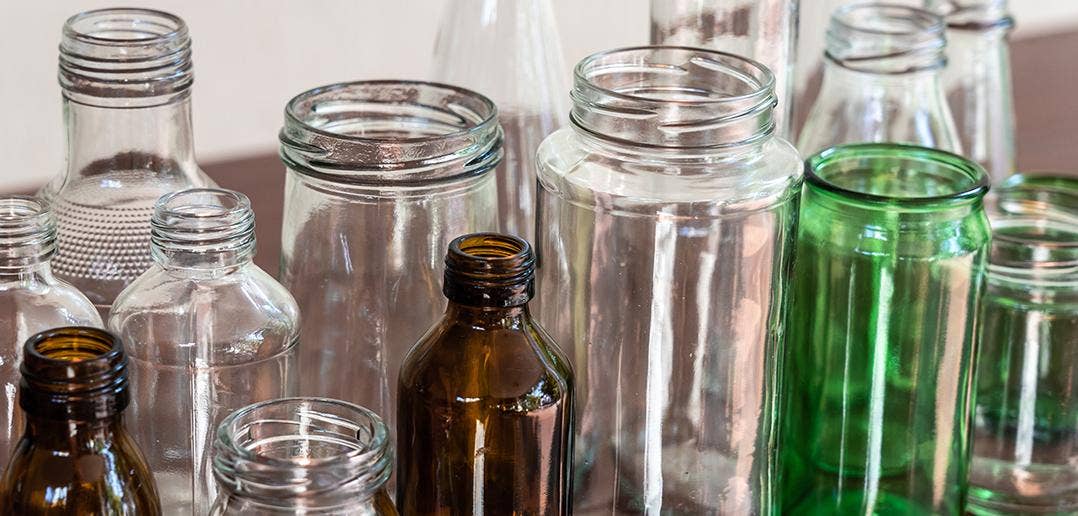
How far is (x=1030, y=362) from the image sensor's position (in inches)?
29.6

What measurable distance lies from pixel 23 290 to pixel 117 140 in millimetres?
112

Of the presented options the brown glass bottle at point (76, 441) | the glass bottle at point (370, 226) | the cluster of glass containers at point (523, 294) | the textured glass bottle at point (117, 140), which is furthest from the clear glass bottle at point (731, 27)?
the brown glass bottle at point (76, 441)

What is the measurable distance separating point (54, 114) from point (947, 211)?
89cm

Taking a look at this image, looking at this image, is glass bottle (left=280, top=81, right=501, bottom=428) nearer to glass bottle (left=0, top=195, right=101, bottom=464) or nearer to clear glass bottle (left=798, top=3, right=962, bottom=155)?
glass bottle (left=0, top=195, right=101, bottom=464)

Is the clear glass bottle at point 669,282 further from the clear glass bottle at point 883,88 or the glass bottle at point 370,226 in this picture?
the clear glass bottle at point 883,88

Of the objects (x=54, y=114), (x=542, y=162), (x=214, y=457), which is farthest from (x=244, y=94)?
(x=214, y=457)

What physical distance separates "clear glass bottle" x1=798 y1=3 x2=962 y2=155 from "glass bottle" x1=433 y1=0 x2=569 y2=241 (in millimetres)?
208

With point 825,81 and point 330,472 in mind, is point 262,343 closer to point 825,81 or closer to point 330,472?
point 330,472

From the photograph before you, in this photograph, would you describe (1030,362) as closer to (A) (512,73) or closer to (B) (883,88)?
(B) (883,88)

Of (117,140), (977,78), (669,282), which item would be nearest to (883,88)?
(977,78)

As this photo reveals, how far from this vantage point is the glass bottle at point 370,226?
24.0 inches

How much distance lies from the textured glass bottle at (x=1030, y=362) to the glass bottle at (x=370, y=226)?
0.28m

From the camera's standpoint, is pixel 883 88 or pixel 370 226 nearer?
pixel 370 226

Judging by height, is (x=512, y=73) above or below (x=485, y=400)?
above
